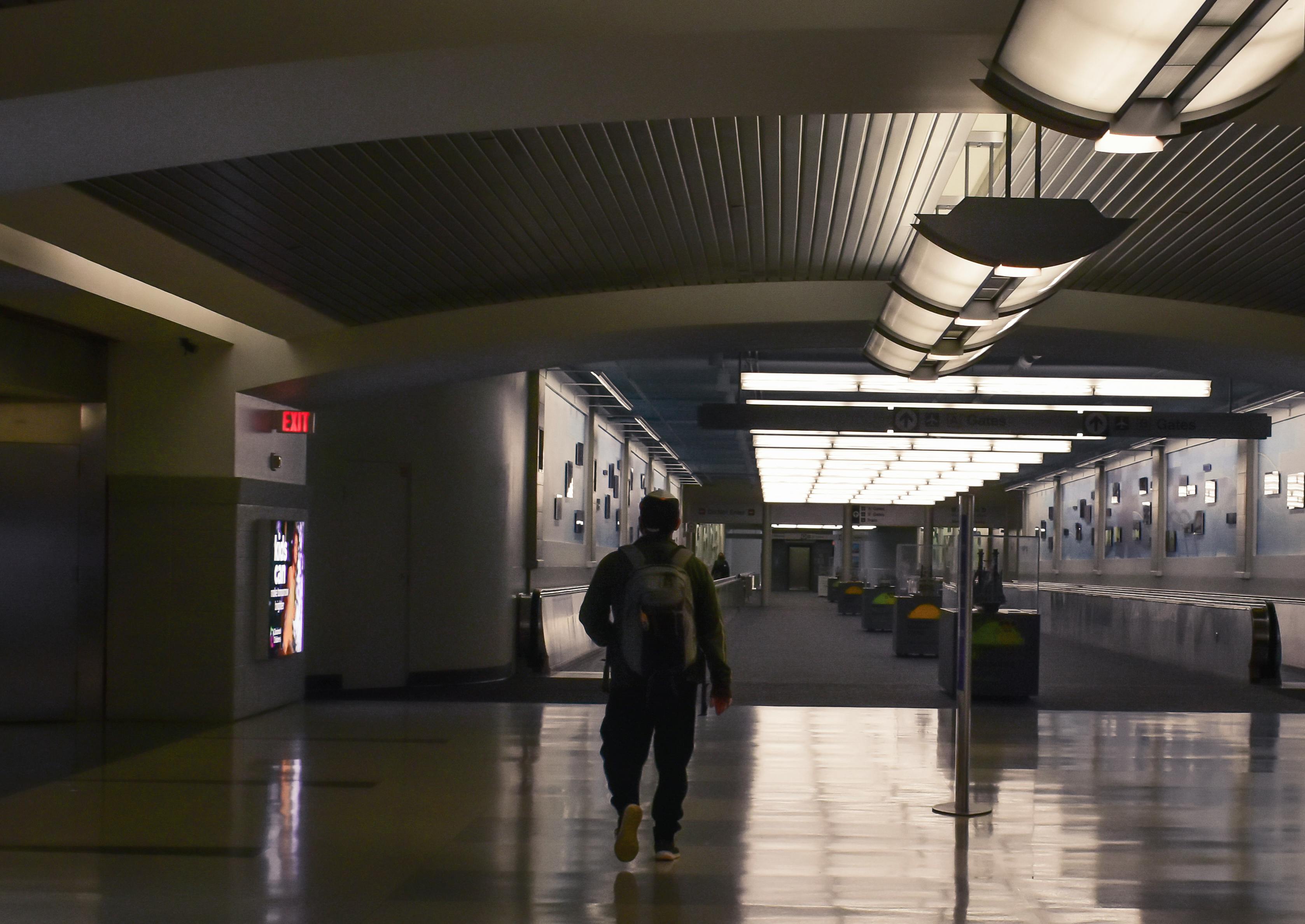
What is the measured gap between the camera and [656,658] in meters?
4.95

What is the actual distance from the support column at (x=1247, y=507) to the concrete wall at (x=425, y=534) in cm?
1050

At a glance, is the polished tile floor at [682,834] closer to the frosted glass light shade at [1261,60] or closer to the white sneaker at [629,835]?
the white sneaker at [629,835]

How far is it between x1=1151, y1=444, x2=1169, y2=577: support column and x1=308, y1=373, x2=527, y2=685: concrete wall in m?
13.6

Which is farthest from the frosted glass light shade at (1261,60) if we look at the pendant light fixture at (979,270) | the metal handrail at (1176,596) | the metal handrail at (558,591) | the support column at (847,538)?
the support column at (847,538)

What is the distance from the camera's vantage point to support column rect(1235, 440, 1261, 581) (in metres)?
17.8

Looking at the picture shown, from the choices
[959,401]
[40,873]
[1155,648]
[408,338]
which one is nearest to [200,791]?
[40,873]

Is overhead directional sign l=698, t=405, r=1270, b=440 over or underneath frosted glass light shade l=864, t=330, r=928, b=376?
underneath

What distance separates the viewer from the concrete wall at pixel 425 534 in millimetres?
11781

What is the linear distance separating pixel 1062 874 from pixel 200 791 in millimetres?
4307

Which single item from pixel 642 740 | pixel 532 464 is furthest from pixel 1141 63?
pixel 532 464

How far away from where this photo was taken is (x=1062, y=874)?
5051mm

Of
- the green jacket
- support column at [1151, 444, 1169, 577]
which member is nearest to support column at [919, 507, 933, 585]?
support column at [1151, 444, 1169, 577]

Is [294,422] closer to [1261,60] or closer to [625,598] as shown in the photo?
[625,598]

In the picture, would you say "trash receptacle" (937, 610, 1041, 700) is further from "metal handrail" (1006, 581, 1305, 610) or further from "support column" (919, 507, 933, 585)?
→ "support column" (919, 507, 933, 585)
